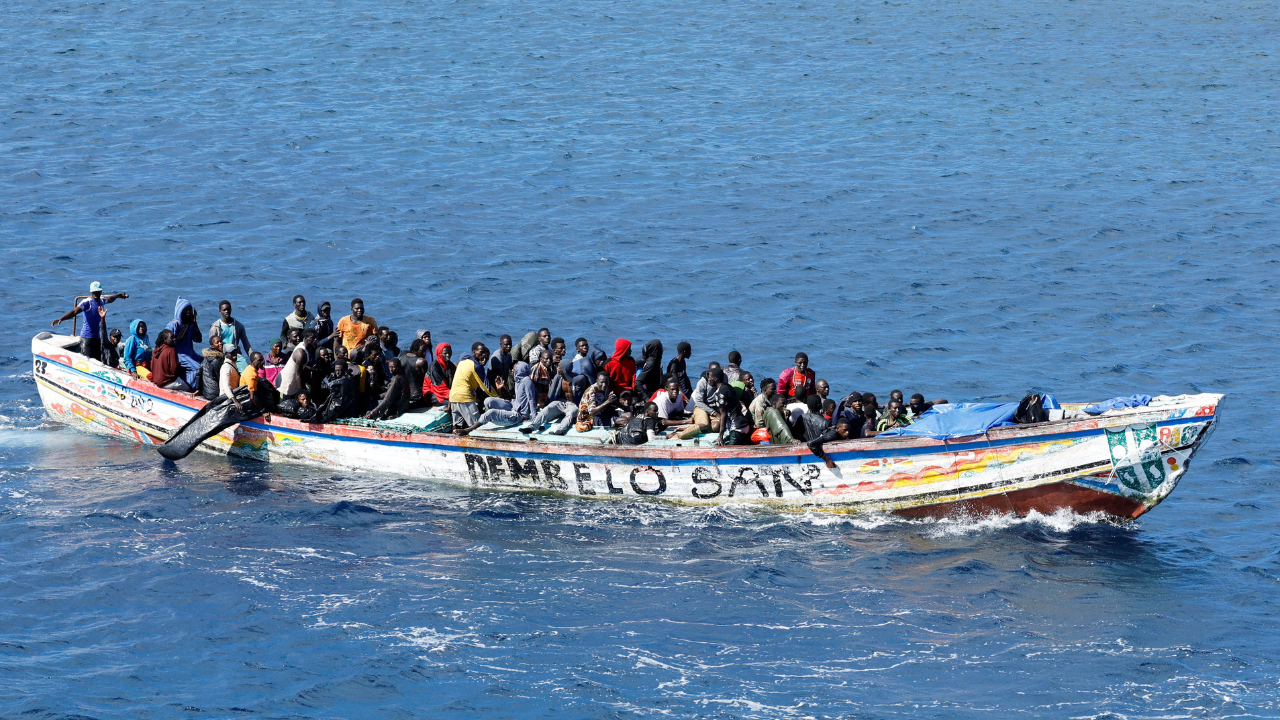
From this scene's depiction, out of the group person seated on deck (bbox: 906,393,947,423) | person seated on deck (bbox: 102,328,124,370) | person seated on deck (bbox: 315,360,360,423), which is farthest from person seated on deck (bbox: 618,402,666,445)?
person seated on deck (bbox: 102,328,124,370)

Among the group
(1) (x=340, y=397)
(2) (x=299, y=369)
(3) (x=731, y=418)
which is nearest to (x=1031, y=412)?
(3) (x=731, y=418)

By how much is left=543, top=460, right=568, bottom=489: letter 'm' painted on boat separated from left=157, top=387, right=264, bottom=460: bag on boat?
5723mm

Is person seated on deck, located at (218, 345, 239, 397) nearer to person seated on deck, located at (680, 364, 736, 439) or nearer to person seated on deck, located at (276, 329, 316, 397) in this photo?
person seated on deck, located at (276, 329, 316, 397)

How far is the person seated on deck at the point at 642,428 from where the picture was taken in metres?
22.8

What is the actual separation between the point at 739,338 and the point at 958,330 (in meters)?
5.63

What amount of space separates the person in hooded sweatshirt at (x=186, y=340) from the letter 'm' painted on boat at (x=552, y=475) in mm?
7433

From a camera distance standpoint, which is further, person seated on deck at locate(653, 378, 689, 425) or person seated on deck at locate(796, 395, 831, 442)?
person seated on deck at locate(653, 378, 689, 425)

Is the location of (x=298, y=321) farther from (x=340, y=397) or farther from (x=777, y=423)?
(x=777, y=423)

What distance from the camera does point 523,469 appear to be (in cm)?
2353

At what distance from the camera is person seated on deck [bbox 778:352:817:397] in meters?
23.2

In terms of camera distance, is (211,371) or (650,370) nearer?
(650,370)

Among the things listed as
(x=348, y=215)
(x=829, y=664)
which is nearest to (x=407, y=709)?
(x=829, y=664)

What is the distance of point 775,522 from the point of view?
2219cm

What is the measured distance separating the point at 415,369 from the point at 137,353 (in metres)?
6.02
